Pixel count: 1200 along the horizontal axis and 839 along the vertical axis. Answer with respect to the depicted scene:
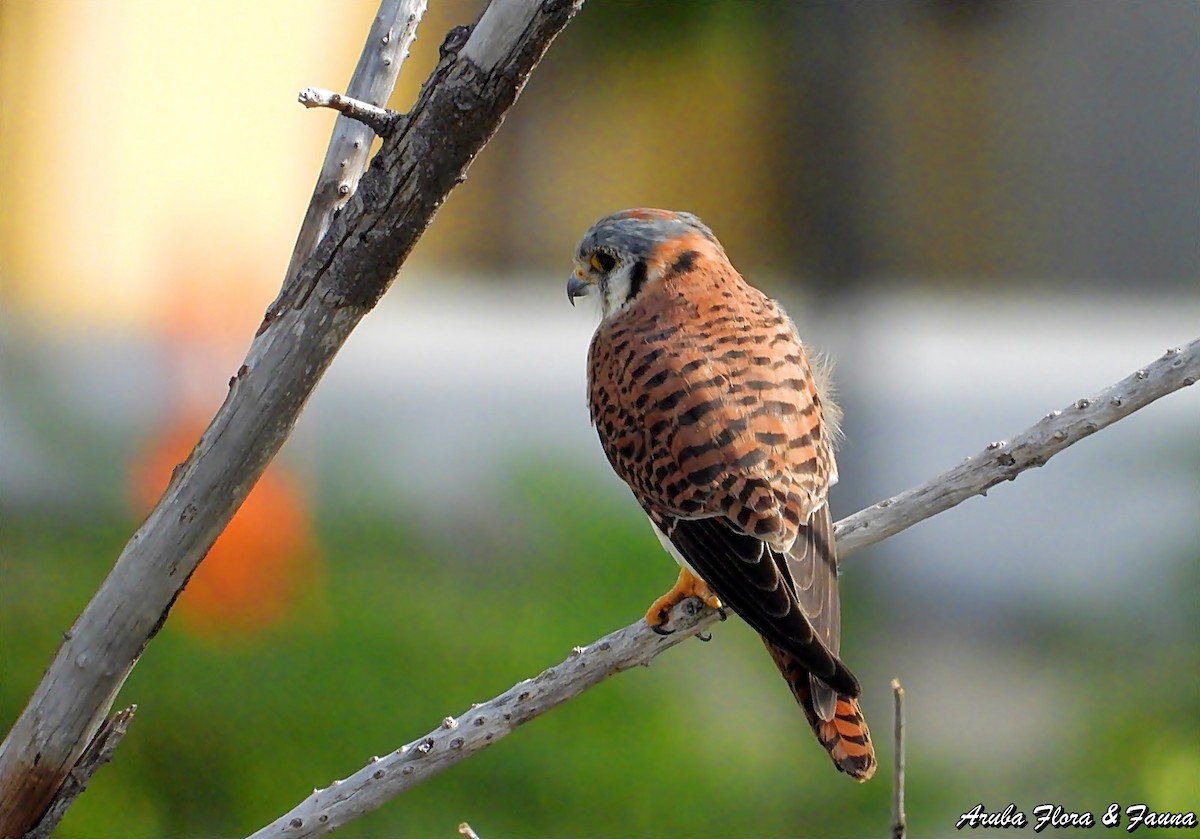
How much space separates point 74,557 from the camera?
433 cm

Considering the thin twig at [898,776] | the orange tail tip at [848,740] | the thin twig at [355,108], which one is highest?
the thin twig at [355,108]

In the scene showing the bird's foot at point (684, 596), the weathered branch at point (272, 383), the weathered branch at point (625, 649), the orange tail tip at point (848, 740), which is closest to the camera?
→ the weathered branch at point (272, 383)

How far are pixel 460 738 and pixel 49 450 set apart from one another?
3.65 m

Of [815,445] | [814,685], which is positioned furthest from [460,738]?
[815,445]

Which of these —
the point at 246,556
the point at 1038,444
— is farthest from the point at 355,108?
the point at 246,556

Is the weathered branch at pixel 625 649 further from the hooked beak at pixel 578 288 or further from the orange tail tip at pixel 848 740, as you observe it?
the hooked beak at pixel 578 288

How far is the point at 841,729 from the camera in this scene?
171 centimetres

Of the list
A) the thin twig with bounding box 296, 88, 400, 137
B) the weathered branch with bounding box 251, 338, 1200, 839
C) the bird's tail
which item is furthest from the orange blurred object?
the thin twig with bounding box 296, 88, 400, 137

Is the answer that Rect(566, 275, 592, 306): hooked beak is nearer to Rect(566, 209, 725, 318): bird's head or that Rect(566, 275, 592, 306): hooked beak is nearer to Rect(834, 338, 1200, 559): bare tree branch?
Rect(566, 209, 725, 318): bird's head

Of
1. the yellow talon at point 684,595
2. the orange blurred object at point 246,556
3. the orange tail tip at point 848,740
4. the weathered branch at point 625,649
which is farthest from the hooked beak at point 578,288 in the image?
the orange blurred object at point 246,556

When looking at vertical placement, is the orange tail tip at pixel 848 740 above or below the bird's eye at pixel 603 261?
below

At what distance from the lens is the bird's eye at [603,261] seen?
2195 millimetres

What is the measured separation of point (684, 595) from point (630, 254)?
2.12ft

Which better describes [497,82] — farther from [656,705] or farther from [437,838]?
[656,705]
